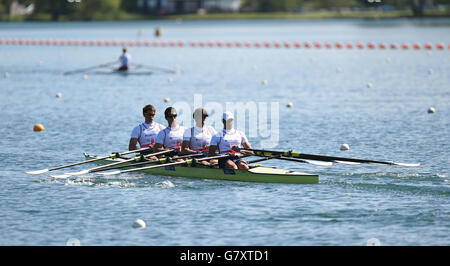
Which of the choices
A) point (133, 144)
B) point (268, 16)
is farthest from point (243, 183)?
point (268, 16)

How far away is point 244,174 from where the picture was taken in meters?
20.8

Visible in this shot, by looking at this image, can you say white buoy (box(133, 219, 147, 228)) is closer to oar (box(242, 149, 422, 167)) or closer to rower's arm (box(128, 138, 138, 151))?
oar (box(242, 149, 422, 167))

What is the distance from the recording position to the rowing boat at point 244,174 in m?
20.3

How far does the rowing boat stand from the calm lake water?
0.23 m

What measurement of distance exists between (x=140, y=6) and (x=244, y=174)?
163677mm

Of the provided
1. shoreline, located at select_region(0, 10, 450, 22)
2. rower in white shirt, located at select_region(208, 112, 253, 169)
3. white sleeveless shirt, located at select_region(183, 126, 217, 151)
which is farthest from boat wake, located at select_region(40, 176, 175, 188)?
shoreline, located at select_region(0, 10, 450, 22)

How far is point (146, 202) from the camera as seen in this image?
19.1 m

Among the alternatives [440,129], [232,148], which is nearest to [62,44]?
[440,129]

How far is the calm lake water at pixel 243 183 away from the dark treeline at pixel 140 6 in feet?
337

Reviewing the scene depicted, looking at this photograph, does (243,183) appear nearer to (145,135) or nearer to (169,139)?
(169,139)

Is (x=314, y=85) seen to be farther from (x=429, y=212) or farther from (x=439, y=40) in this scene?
(x=439, y=40)

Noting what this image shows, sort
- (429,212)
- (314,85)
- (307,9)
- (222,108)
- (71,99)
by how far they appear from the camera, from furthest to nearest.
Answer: (307,9)
(314,85)
(71,99)
(222,108)
(429,212)

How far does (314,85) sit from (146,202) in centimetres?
2880

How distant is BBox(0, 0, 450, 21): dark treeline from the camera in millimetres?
154625
